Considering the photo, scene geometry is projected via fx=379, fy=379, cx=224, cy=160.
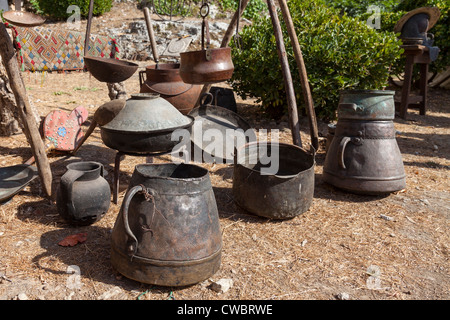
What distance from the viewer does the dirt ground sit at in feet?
8.11

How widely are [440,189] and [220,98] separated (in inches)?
138

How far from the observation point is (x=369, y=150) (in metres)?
3.90

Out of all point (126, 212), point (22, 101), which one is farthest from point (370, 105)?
point (22, 101)

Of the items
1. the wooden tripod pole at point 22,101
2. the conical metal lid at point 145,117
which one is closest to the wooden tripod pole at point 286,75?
the conical metal lid at point 145,117

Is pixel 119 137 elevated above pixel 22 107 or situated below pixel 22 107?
below

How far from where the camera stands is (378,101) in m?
3.88

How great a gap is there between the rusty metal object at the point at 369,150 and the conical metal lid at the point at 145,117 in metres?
1.70

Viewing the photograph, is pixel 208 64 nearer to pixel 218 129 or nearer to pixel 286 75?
pixel 286 75

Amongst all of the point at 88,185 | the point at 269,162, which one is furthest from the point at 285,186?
the point at 88,185

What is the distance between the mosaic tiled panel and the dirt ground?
4.93m

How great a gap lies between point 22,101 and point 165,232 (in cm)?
204

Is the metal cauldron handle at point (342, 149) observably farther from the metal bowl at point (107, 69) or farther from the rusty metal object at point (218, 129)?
the metal bowl at point (107, 69)

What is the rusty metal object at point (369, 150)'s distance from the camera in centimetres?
389

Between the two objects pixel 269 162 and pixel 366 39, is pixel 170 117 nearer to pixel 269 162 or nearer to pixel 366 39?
pixel 269 162
